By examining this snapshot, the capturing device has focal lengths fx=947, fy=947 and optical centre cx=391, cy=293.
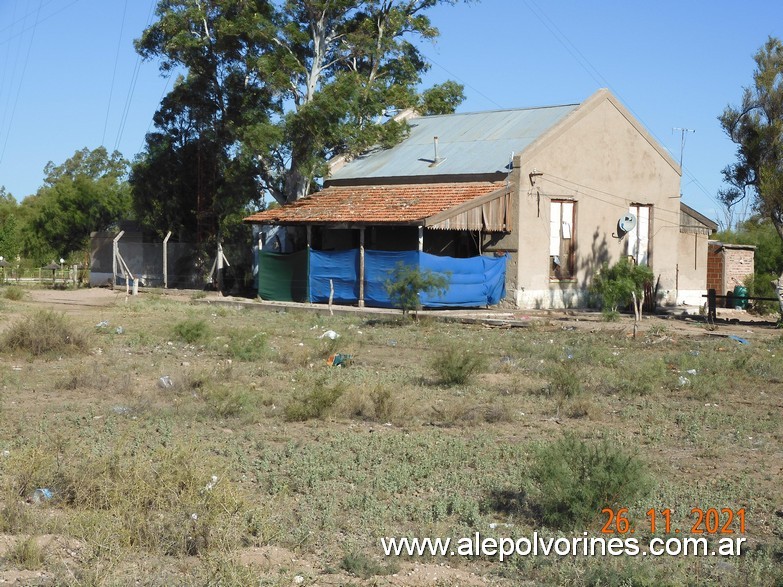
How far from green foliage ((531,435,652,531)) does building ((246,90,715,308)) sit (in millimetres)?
20416

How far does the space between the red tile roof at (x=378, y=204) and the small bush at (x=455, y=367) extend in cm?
1375

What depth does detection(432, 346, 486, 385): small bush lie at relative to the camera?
555 inches

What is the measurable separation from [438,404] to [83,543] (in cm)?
669

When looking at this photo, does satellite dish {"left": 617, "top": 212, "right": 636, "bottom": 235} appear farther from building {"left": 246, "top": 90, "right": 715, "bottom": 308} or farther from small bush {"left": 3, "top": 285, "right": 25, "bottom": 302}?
small bush {"left": 3, "top": 285, "right": 25, "bottom": 302}

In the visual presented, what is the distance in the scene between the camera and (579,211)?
105 feet

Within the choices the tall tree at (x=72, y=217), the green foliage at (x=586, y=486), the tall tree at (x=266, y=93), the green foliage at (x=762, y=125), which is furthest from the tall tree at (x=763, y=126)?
the tall tree at (x=72, y=217)

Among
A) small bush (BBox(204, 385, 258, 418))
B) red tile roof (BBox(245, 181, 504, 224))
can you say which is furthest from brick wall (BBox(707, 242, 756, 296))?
small bush (BBox(204, 385, 258, 418))

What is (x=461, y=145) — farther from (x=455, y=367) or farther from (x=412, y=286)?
(x=455, y=367)

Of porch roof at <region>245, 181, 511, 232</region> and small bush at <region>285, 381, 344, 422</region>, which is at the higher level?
porch roof at <region>245, 181, 511, 232</region>

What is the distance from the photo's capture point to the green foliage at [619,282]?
1192 inches

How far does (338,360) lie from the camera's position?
16141 mm

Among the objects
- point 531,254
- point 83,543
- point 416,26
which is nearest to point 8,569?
point 83,543

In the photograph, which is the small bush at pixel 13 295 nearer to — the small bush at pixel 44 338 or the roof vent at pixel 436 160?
the roof vent at pixel 436 160

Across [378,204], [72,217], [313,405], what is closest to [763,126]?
[378,204]
